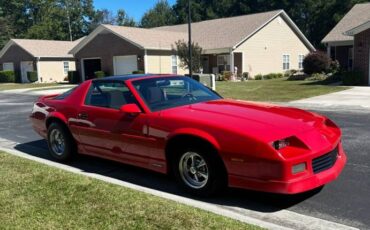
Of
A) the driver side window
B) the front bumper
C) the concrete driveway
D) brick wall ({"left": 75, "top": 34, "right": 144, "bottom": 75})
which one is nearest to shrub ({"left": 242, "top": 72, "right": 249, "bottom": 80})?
brick wall ({"left": 75, "top": 34, "right": 144, "bottom": 75})

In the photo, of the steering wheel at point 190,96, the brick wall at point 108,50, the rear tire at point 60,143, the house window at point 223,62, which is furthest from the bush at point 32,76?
the steering wheel at point 190,96

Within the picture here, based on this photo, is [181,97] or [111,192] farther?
[181,97]

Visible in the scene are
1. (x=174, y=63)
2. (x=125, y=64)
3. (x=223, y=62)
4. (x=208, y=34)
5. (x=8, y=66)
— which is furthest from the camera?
(x=8, y=66)

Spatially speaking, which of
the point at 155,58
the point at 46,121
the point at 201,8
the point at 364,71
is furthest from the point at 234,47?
the point at 201,8

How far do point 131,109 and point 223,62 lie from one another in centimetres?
2952

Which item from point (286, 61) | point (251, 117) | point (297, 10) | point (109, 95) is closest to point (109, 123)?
point (109, 95)

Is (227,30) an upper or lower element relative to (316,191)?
upper

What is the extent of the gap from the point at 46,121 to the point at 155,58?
1036 inches

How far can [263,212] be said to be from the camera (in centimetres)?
479

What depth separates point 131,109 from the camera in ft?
18.8

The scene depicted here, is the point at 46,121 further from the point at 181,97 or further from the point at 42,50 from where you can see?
the point at 42,50

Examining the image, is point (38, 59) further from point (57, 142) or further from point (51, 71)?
point (57, 142)

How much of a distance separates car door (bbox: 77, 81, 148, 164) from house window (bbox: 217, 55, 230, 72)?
28.0 metres

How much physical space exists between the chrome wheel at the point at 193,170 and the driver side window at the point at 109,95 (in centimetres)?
126
